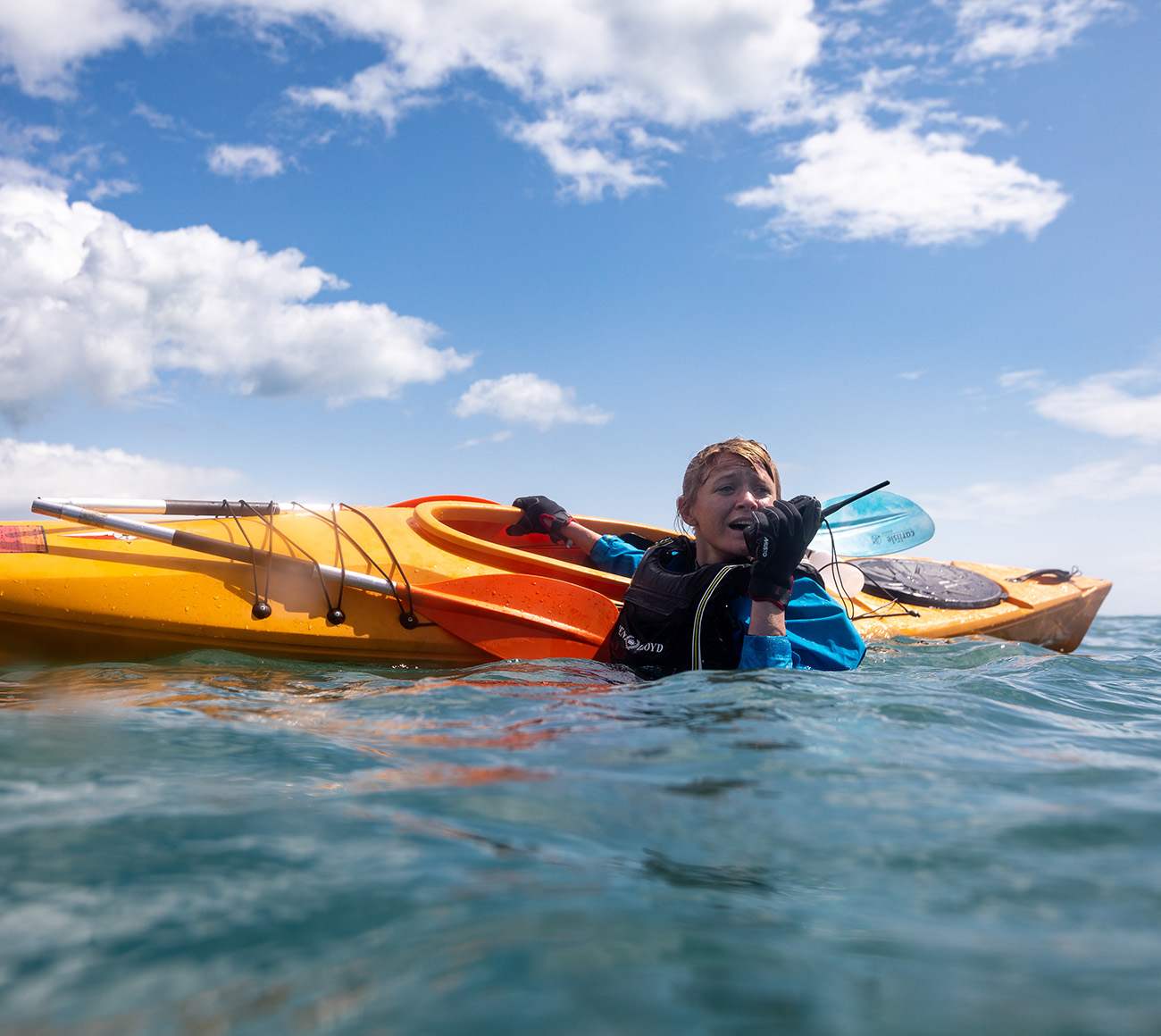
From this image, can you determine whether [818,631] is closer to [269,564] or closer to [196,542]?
[269,564]

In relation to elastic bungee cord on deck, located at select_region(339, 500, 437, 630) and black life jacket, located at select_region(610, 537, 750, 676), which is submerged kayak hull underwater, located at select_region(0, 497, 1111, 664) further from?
black life jacket, located at select_region(610, 537, 750, 676)

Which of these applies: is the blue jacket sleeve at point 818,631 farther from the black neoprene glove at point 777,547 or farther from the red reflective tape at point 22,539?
the red reflective tape at point 22,539

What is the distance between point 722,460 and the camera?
11.4 ft

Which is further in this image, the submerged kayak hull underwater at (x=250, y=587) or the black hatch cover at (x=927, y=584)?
the black hatch cover at (x=927, y=584)

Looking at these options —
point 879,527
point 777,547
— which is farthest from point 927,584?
point 777,547

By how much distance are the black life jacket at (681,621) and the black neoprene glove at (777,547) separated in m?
0.16

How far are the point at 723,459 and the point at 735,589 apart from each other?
0.66m

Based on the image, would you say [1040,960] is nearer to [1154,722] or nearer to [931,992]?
[931,992]

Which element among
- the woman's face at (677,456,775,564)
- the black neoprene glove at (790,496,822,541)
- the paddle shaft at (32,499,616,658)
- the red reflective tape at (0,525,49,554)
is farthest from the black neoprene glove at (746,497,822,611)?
the red reflective tape at (0,525,49,554)

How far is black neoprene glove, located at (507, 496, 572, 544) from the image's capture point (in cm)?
480

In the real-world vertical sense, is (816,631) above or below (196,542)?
below

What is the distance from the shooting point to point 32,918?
98 centimetres

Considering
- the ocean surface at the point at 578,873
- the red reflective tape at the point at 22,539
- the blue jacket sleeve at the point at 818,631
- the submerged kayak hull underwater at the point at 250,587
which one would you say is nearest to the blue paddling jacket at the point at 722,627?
the blue jacket sleeve at the point at 818,631

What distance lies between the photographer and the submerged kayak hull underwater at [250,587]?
3.42m
